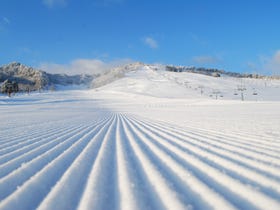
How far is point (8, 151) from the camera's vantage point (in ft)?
18.6

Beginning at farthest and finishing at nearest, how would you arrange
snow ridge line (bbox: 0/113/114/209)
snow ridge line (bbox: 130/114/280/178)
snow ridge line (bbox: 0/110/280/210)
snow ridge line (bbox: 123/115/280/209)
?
snow ridge line (bbox: 130/114/280/178) < snow ridge line (bbox: 0/113/114/209) < snow ridge line (bbox: 0/110/280/210) < snow ridge line (bbox: 123/115/280/209)

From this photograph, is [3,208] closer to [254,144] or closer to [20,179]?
[20,179]

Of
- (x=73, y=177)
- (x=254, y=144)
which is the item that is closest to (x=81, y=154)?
(x=73, y=177)

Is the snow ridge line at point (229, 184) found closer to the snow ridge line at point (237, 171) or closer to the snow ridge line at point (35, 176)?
the snow ridge line at point (237, 171)

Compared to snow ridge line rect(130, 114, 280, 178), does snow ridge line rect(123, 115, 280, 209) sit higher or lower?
lower

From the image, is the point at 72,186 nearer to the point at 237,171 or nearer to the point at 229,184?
the point at 229,184

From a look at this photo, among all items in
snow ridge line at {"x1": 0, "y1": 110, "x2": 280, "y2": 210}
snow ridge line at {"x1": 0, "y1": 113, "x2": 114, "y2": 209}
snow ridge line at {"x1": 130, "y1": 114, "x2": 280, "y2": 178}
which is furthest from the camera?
snow ridge line at {"x1": 130, "y1": 114, "x2": 280, "y2": 178}

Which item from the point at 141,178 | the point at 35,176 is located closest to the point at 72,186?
the point at 35,176

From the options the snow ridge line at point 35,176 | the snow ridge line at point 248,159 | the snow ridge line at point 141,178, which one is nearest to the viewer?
the snow ridge line at point 141,178

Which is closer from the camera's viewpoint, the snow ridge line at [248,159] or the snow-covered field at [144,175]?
the snow-covered field at [144,175]

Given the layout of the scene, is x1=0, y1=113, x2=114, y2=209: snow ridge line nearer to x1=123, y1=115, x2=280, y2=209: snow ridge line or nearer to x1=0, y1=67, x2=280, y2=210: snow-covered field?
x1=0, y1=67, x2=280, y2=210: snow-covered field

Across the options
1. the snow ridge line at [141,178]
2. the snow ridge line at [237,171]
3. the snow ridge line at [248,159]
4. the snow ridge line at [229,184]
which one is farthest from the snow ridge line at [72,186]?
the snow ridge line at [248,159]

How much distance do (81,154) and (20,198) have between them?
2.35 metres

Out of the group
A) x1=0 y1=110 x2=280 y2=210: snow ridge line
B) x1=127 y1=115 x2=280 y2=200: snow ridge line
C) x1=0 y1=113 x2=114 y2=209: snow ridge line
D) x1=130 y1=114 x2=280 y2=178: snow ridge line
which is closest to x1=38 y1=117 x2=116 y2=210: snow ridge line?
x1=0 y1=110 x2=280 y2=210: snow ridge line
